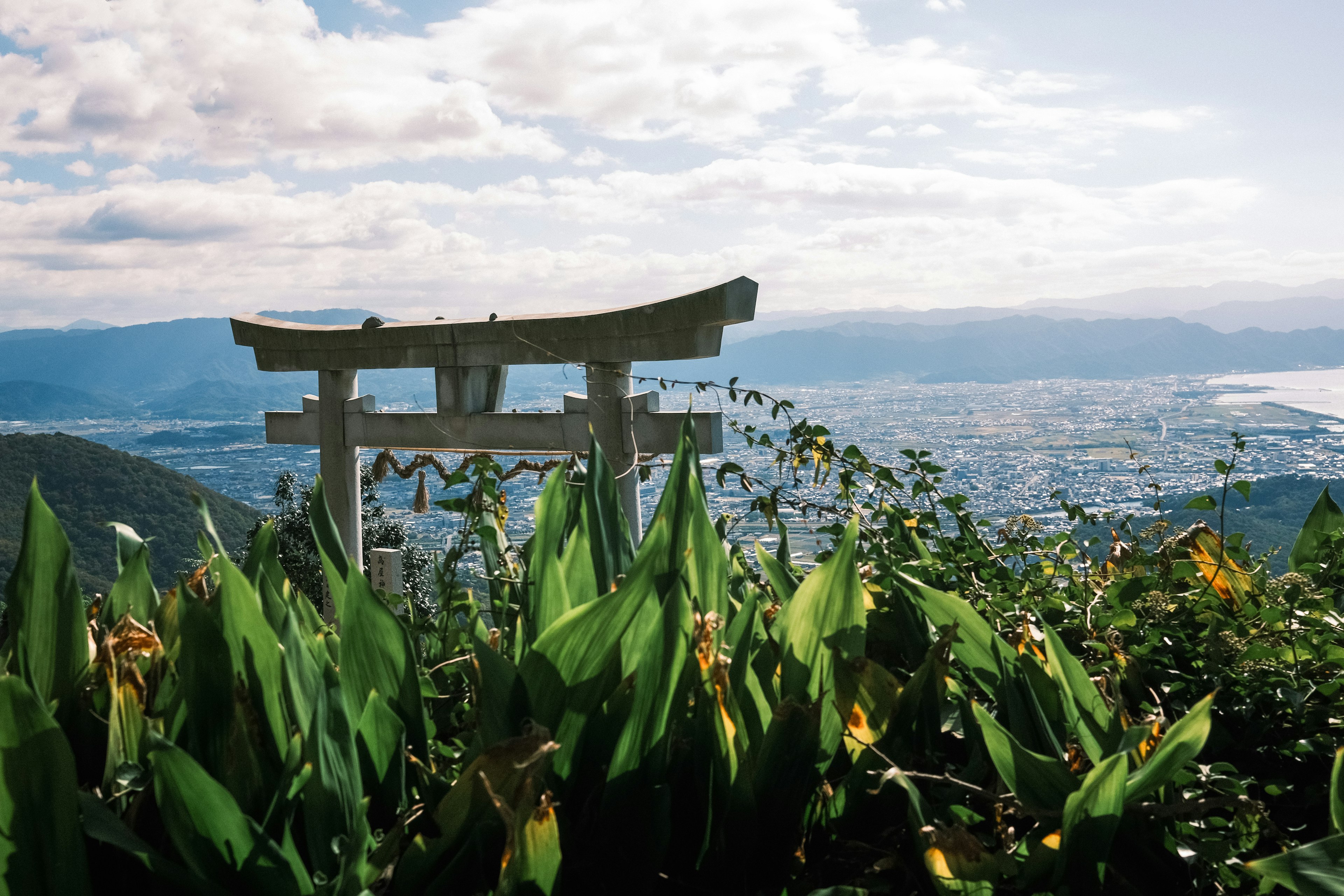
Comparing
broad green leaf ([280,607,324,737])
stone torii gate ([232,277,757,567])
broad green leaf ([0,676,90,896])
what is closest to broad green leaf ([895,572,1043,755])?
broad green leaf ([280,607,324,737])

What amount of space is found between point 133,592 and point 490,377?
11.9 feet

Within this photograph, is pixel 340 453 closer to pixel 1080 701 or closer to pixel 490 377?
pixel 490 377

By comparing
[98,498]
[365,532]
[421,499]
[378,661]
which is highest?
[378,661]

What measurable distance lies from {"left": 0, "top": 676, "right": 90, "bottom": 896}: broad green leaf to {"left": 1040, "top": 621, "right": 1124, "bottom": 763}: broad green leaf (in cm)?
58

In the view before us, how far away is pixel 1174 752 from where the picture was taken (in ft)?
1.51

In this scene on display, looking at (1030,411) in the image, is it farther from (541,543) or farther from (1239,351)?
(541,543)

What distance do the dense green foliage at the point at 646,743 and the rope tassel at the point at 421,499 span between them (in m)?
4.01

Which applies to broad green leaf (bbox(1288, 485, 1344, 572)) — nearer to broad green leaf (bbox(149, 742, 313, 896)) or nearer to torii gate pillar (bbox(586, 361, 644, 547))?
broad green leaf (bbox(149, 742, 313, 896))

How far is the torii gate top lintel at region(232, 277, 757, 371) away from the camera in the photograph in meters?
3.32

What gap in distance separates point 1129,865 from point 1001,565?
44 centimetres

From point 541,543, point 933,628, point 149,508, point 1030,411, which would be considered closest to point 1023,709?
point 933,628

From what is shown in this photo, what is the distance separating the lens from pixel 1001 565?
96 cm

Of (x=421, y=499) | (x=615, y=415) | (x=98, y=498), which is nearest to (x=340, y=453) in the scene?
(x=421, y=499)

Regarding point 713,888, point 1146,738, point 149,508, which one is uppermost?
point 1146,738
